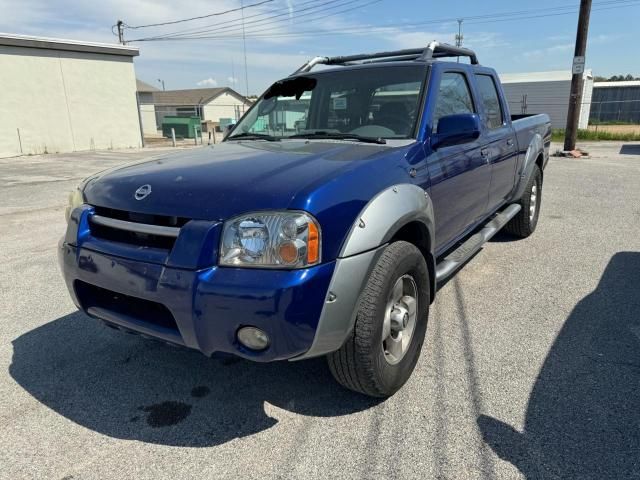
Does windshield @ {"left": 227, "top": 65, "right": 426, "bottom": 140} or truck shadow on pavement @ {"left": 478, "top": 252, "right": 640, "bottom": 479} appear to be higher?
windshield @ {"left": 227, "top": 65, "right": 426, "bottom": 140}

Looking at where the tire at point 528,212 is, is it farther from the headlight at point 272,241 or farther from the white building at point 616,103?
the white building at point 616,103

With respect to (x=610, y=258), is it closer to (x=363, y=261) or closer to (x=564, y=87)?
(x=363, y=261)

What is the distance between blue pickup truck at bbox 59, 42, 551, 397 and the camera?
2109 mm

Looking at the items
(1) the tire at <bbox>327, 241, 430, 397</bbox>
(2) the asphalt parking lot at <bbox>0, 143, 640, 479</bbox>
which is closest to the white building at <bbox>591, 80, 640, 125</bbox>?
(2) the asphalt parking lot at <bbox>0, 143, 640, 479</bbox>

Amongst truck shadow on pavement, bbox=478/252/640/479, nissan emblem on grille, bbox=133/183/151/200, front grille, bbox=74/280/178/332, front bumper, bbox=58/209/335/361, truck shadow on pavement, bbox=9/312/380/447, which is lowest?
truck shadow on pavement, bbox=9/312/380/447

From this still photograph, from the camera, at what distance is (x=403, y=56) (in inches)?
162

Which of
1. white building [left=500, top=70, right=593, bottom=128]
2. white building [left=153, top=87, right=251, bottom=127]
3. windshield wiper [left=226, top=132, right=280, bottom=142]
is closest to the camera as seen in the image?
windshield wiper [left=226, top=132, right=280, bottom=142]

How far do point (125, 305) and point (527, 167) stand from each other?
14.8 feet

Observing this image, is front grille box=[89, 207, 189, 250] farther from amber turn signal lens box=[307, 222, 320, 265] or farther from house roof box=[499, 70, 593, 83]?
house roof box=[499, 70, 593, 83]

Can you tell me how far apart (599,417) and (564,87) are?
3308 cm

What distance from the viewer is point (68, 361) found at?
321 cm

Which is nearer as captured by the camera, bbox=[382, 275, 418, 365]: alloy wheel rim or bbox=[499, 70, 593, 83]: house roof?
bbox=[382, 275, 418, 365]: alloy wheel rim

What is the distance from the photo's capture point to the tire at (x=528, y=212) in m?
5.62

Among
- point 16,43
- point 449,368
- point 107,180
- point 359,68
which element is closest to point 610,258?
point 449,368
